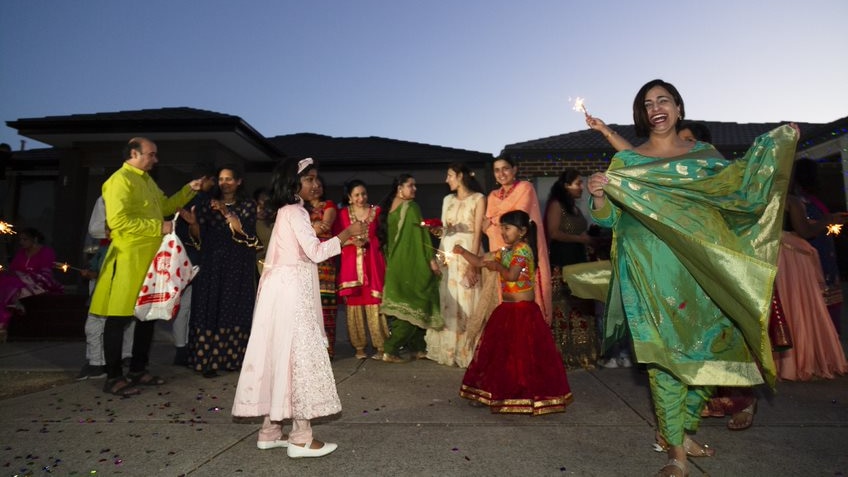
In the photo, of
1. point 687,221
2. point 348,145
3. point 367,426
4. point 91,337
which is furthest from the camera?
point 348,145

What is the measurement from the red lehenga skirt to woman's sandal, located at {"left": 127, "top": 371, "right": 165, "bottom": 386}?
2520 millimetres

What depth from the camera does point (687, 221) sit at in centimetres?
227

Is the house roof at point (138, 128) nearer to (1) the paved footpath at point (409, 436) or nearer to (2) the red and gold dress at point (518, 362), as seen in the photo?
(1) the paved footpath at point (409, 436)

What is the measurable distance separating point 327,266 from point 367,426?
2.65 m

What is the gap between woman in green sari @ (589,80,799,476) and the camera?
7.22 ft

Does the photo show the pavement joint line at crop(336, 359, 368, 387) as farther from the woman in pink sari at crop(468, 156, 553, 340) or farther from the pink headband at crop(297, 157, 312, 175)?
the pink headband at crop(297, 157, 312, 175)

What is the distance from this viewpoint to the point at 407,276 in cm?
534

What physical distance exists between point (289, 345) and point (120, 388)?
6.78 ft

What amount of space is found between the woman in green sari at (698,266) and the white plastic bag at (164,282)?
3.34 metres

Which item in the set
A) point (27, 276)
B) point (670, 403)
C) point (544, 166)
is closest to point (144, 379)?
point (670, 403)

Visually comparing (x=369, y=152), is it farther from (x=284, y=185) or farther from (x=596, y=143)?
(x=284, y=185)

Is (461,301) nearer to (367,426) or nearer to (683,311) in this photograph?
(367,426)

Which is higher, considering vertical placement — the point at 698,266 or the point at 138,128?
the point at 138,128

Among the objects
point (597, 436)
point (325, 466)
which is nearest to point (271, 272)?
point (325, 466)
